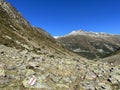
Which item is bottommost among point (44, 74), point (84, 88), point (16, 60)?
point (84, 88)

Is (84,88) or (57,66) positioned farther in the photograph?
(57,66)

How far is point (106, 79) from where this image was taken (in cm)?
2336

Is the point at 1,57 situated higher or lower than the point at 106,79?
higher

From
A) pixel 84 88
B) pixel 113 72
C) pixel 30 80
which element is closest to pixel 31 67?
pixel 30 80

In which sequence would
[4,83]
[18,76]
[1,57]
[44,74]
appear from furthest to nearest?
1. [1,57]
2. [44,74]
3. [18,76]
4. [4,83]

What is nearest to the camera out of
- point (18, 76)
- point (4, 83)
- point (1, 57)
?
point (4, 83)

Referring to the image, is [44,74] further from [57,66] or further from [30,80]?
[57,66]

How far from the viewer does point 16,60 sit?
2416 centimetres

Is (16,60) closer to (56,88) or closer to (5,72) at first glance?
(5,72)

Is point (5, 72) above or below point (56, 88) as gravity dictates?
above

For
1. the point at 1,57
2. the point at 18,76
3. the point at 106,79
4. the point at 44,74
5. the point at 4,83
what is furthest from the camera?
the point at 1,57

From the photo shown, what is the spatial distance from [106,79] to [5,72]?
10526mm

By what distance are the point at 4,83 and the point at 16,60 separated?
562cm

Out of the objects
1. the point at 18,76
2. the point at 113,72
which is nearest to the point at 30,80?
the point at 18,76
